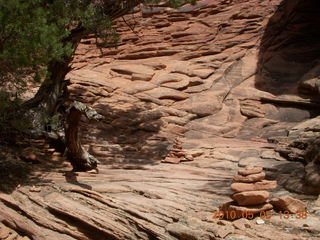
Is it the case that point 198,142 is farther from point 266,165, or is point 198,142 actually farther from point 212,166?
point 266,165

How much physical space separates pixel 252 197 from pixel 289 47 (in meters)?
9.88

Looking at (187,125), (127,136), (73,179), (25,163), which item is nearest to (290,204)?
(73,179)

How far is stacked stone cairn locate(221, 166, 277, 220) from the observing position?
4590 mm

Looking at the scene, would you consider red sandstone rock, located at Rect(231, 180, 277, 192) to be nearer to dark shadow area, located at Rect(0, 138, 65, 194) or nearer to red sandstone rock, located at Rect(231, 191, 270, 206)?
red sandstone rock, located at Rect(231, 191, 270, 206)

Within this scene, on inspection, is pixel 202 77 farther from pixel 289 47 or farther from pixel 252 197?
pixel 252 197

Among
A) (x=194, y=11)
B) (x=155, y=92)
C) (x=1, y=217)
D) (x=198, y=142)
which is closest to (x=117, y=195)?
(x=1, y=217)

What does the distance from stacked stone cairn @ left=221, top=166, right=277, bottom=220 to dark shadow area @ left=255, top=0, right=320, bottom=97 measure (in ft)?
23.2

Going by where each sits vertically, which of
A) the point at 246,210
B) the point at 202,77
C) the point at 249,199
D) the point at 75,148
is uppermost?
the point at 202,77

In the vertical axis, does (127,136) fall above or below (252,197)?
above

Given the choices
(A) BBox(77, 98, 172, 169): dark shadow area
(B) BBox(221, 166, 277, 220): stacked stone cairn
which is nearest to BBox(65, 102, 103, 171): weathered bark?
(A) BBox(77, 98, 172, 169): dark shadow area

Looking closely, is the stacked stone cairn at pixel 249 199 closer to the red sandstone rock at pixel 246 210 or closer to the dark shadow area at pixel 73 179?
the red sandstone rock at pixel 246 210

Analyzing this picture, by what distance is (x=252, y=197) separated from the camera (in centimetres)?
461

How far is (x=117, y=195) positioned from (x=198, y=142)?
3.92 metres

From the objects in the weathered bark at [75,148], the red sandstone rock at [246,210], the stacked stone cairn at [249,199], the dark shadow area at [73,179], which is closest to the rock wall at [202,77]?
the weathered bark at [75,148]
